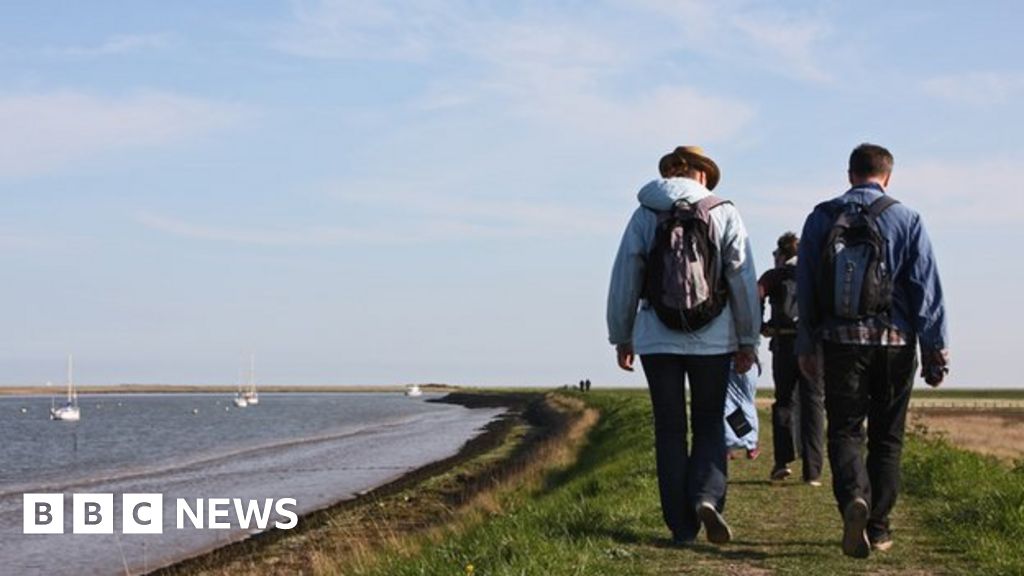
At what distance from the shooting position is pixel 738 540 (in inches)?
319

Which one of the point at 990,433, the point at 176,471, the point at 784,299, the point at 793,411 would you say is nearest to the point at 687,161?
the point at 784,299

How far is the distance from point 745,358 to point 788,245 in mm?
4169

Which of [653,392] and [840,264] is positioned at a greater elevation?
[840,264]

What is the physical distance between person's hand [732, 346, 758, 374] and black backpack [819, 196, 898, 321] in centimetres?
45

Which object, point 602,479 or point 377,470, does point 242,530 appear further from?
point 377,470

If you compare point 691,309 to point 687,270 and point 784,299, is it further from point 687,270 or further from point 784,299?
point 784,299

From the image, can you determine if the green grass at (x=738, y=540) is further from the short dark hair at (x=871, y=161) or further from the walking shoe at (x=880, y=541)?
the short dark hair at (x=871, y=161)

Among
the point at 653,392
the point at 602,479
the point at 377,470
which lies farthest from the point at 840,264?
the point at 377,470

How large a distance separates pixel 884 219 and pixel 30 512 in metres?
25.2

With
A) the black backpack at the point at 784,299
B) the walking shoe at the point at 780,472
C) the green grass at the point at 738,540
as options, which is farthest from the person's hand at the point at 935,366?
the walking shoe at the point at 780,472

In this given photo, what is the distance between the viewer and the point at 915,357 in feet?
23.6

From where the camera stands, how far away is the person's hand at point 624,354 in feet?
24.1

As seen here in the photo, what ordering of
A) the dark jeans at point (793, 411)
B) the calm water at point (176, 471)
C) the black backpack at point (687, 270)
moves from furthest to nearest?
the calm water at point (176, 471) < the dark jeans at point (793, 411) < the black backpack at point (687, 270)

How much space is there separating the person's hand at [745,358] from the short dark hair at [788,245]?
160 inches
